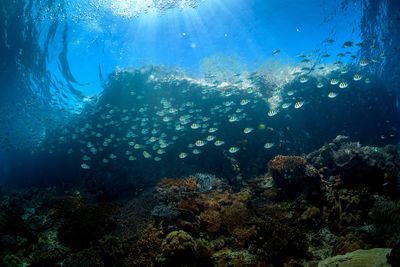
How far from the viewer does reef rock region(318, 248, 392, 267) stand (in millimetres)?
3318

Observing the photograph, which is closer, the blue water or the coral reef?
the coral reef

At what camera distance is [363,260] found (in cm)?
346

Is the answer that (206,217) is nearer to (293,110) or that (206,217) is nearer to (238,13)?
(293,110)

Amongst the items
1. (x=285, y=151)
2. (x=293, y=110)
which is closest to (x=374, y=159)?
(x=285, y=151)

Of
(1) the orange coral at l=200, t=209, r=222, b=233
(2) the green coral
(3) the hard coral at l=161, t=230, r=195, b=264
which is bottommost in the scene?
(3) the hard coral at l=161, t=230, r=195, b=264

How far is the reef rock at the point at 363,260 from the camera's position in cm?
332

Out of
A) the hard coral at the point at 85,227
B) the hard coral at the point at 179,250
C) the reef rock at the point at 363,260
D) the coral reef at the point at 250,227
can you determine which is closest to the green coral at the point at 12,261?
the coral reef at the point at 250,227

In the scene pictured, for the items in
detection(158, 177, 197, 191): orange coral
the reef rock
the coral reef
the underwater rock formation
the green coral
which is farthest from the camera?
detection(158, 177, 197, 191): orange coral

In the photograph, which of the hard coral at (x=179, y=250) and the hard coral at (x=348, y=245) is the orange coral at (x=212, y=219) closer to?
the hard coral at (x=179, y=250)

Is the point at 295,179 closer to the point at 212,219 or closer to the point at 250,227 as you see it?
the point at 250,227

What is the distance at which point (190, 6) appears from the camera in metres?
22.7

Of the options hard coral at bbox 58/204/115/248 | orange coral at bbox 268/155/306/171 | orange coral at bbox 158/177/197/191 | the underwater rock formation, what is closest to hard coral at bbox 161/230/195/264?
hard coral at bbox 58/204/115/248

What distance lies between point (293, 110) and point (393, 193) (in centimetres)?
1174

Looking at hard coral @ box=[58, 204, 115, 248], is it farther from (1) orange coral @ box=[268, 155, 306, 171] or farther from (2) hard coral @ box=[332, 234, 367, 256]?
(1) orange coral @ box=[268, 155, 306, 171]
